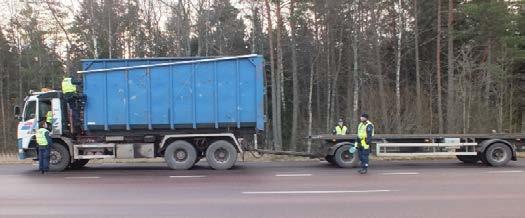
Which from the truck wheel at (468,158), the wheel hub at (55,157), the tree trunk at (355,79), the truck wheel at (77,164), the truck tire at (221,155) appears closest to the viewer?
the truck tire at (221,155)

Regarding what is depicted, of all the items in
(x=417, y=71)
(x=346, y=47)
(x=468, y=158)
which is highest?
(x=346, y=47)

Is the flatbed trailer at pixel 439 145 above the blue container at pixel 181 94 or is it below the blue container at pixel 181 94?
below

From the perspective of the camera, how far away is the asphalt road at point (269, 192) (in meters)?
8.88

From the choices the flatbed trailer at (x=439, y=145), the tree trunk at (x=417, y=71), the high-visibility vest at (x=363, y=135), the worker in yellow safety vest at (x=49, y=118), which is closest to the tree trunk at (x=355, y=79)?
the tree trunk at (x=417, y=71)

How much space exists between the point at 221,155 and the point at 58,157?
4.87m

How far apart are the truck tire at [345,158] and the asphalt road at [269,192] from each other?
459mm

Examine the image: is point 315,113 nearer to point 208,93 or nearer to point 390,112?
point 390,112

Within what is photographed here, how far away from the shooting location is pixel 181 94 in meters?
16.7

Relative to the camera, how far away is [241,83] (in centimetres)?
1662

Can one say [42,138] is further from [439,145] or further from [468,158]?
[468,158]

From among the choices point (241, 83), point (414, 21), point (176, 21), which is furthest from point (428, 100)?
point (241, 83)

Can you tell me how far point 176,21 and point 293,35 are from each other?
27.8 ft

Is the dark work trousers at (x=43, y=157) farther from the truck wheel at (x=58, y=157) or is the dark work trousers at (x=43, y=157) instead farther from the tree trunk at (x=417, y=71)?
the tree trunk at (x=417, y=71)

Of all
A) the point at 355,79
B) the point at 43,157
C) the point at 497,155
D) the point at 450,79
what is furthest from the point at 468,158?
the point at 355,79
